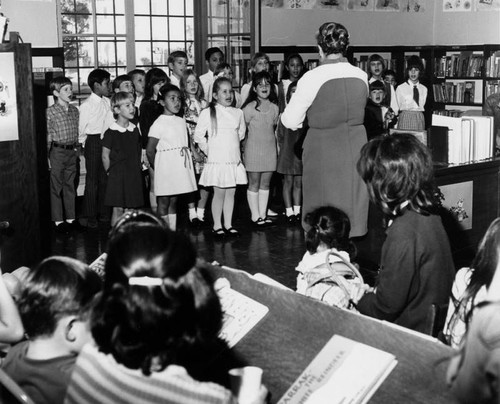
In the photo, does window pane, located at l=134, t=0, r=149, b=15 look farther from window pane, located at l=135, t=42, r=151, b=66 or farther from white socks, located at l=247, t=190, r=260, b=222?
white socks, located at l=247, t=190, r=260, b=222

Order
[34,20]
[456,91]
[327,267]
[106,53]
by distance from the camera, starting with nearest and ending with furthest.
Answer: [327,267], [34,20], [106,53], [456,91]

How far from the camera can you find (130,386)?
159 centimetres

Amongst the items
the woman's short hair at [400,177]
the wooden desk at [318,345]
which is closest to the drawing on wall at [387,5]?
the woman's short hair at [400,177]

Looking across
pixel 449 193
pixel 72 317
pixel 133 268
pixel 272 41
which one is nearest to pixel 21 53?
pixel 72 317

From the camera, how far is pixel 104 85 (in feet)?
23.1

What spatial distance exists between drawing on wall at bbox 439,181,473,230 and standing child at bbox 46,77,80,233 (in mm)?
3155

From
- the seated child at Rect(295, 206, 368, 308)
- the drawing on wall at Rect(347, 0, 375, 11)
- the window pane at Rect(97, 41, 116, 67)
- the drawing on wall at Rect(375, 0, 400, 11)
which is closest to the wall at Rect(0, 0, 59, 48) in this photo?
the window pane at Rect(97, 41, 116, 67)

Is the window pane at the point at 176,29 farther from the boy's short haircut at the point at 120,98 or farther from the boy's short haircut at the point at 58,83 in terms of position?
the boy's short haircut at the point at 120,98

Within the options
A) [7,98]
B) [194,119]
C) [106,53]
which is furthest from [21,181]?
[106,53]

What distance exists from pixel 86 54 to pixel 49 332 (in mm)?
7031

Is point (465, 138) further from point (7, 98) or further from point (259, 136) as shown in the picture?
point (7, 98)

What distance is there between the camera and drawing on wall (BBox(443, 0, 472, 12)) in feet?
38.0

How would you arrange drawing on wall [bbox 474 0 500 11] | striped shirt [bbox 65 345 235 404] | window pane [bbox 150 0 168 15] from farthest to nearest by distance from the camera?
1. drawing on wall [bbox 474 0 500 11]
2. window pane [bbox 150 0 168 15]
3. striped shirt [bbox 65 345 235 404]

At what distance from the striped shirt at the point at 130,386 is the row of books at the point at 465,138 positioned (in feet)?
13.9
